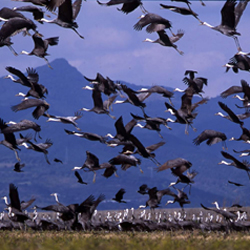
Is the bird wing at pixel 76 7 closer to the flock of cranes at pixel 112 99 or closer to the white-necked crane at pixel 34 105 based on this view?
the flock of cranes at pixel 112 99

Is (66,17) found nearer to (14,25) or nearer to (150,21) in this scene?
(14,25)

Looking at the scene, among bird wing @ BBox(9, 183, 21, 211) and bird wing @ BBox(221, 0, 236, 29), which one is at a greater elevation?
bird wing @ BBox(221, 0, 236, 29)

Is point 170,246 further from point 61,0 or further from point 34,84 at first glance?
point 34,84

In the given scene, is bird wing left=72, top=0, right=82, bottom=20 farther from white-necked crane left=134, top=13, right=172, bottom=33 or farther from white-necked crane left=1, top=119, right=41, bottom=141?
white-necked crane left=1, top=119, right=41, bottom=141

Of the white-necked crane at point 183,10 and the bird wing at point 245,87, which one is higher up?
the white-necked crane at point 183,10

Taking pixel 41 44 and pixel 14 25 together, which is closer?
pixel 14 25

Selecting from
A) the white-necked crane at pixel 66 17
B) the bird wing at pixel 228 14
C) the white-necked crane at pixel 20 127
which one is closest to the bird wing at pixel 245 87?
the bird wing at pixel 228 14

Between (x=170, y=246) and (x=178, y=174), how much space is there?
923cm

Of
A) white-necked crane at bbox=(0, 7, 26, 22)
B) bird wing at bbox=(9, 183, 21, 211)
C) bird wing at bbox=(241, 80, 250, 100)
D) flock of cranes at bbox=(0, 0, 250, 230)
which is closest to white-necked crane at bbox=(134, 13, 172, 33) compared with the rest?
flock of cranes at bbox=(0, 0, 250, 230)

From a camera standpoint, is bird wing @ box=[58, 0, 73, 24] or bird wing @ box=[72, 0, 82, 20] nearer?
bird wing @ box=[58, 0, 73, 24]

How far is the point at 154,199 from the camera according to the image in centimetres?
2658

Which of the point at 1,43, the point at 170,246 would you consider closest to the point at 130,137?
the point at 1,43

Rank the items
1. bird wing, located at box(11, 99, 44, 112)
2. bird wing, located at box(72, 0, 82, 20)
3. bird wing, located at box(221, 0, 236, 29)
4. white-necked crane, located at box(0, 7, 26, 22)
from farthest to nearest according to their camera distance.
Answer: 1. bird wing, located at box(11, 99, 44, 112)
2. bird wing, located at box(72, 0, 82, 20)
3. white-necked crane, located at box(0, 7, 26, 22)
4. bird wing, located at box(221, 0, 236, 29)

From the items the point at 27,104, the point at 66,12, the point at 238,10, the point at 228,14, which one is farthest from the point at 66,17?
the point at 238,10
